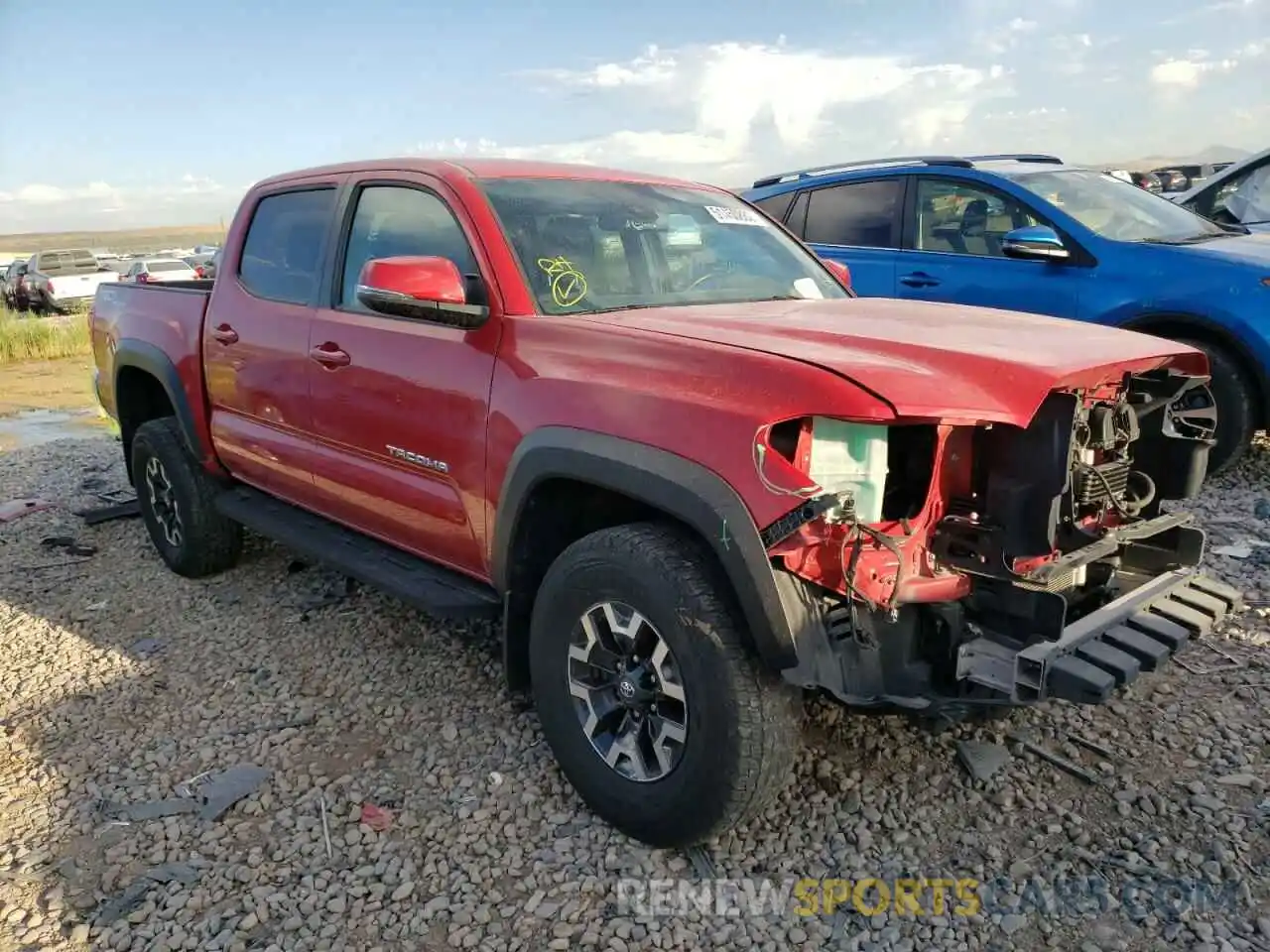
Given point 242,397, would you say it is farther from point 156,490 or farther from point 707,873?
point 707,873

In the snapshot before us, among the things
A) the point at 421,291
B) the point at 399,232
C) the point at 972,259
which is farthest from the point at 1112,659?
the point at 972,259

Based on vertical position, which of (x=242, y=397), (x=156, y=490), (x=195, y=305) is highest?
(x=195, y=305)

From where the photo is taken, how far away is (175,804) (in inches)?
122

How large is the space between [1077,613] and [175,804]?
2.75 metres

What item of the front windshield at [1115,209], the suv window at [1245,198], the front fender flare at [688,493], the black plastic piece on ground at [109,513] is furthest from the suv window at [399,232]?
the suv window at [1245,198]

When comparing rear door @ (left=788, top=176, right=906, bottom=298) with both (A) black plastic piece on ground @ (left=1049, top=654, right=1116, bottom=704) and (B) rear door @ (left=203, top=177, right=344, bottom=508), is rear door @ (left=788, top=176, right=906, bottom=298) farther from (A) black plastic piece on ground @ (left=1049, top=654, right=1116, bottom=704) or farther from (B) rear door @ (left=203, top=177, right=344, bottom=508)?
(A) black plastic piece on ground @ (left=1049, top=654, right=1116, bottom=704)

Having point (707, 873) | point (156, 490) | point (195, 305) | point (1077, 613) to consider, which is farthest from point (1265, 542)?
point (156, 490)

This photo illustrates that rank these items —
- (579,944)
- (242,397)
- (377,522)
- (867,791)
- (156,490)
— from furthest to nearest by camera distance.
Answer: (156,490) → (242,397) → (377,522) → (867,791) → (579,944)

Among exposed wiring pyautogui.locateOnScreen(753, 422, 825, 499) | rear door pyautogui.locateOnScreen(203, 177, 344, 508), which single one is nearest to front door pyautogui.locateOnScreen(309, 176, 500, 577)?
rear door pyautogui.locateOnScreen(203, 177, 344, 508)

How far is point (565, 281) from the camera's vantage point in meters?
3.21

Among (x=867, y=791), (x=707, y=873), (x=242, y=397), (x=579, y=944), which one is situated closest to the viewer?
(x=579, y=944)

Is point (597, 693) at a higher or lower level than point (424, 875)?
higher

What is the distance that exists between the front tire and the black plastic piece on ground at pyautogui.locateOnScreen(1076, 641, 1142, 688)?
13.0 feet

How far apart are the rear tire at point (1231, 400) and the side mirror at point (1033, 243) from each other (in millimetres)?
844
